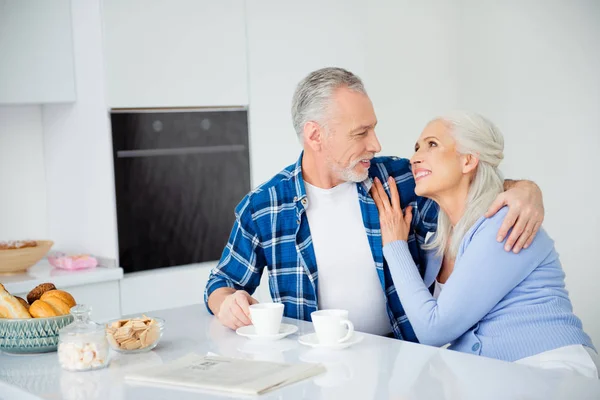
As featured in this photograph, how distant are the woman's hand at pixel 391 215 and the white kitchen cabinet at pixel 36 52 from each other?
5.11 ft

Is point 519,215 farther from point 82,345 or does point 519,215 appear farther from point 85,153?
point 85,153

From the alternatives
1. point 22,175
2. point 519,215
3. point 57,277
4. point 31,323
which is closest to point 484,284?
point 519,215

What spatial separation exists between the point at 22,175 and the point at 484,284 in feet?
8.08

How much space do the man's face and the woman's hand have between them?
0.07m

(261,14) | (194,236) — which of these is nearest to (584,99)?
(261,14)

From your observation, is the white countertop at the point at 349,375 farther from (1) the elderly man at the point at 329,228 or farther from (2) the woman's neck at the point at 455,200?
(2) the woman's neck at the point at 455,200

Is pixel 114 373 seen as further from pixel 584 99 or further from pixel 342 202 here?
pixel 584 99

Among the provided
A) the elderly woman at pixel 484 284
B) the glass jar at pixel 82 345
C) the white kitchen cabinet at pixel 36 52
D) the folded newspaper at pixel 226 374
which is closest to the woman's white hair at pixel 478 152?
the elderly woman at pixel 484 284

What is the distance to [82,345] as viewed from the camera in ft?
5.51

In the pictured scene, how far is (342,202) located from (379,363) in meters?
0.90

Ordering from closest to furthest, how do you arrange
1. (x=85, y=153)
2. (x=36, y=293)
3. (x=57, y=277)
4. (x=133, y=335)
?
(x=133, y=335), (x=36, y=293), (x=57, y=277), (x=85, y=153)

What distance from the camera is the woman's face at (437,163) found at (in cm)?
224

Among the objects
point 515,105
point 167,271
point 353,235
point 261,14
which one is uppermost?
point 261,14

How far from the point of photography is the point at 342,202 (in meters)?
2.48
